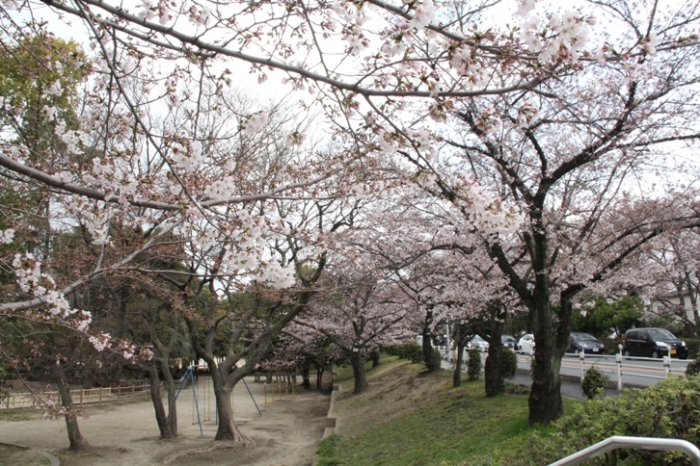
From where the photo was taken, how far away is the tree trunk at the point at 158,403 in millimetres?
15195

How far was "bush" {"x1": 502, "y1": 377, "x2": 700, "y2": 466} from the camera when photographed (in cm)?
378

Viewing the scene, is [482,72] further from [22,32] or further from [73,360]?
[73,360]

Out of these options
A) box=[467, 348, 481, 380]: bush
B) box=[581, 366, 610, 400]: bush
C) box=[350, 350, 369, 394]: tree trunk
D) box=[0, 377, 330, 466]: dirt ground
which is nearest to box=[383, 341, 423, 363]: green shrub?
box=[350, 350, 369, 394]: tree trunk

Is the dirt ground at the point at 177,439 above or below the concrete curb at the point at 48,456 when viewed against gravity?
below

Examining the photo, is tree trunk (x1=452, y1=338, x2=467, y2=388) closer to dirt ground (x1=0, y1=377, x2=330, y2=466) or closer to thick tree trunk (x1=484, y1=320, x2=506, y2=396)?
thick tree trunk (x1=484, y1=320, x2=506, y2=396)

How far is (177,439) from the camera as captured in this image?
15.6 metres

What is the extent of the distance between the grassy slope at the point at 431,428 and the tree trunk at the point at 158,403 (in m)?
5.02

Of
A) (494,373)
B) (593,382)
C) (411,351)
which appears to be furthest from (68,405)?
(411,351)

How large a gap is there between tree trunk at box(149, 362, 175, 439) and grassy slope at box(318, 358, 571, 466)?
5.02 meters

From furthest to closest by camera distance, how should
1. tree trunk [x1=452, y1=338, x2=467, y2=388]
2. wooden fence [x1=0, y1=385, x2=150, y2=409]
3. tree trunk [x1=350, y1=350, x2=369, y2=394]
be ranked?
wooden fence [x1=0, y1=385, x2=150, y2=409] < tree trunk [x1=350, y1=350, x2=369, y2=394] < tree trunk [x1=452, y1=338, x2=467, y2=388]

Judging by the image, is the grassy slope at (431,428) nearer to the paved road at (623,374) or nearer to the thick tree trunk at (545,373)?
the thick tree trunk at (545,373)

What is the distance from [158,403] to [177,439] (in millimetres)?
1224

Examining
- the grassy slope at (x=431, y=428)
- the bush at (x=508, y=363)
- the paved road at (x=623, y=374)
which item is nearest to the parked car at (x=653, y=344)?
the paved road at (x=623, y=374)

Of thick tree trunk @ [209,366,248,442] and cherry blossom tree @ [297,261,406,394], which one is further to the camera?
cherry blossom tree @ [297,261,406,394]
